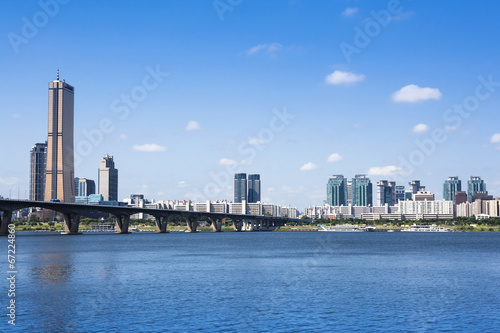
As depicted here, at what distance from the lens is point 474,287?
53750 millimetres

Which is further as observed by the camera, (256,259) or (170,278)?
(256,259)

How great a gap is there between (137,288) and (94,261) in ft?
103

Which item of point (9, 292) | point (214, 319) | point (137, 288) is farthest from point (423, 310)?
point (9, 292)

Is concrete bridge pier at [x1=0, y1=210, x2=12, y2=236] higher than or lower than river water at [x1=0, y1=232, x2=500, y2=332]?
higher

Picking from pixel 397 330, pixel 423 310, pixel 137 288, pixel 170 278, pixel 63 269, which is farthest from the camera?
pixel 63 269

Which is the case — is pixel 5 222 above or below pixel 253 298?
above

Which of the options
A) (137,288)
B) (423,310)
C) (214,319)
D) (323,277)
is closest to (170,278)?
(137,288)

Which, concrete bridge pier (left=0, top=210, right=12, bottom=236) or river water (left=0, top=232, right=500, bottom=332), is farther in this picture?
concrete bridge pier (left=0, top=210, right=12, bottom=236)

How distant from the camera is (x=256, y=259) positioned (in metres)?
88.2

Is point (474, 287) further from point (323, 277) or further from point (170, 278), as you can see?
point (170, 278)

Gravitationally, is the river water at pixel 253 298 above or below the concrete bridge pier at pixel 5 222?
below

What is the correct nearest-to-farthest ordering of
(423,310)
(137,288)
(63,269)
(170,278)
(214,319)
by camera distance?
(214,319) < (423,310) < (137,288) < (170,278) < (63,269)

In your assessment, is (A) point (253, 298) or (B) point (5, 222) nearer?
(A) point (253, 298)

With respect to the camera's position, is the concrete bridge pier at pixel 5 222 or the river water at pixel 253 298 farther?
the concrete bridge pier at pixel 5 222
